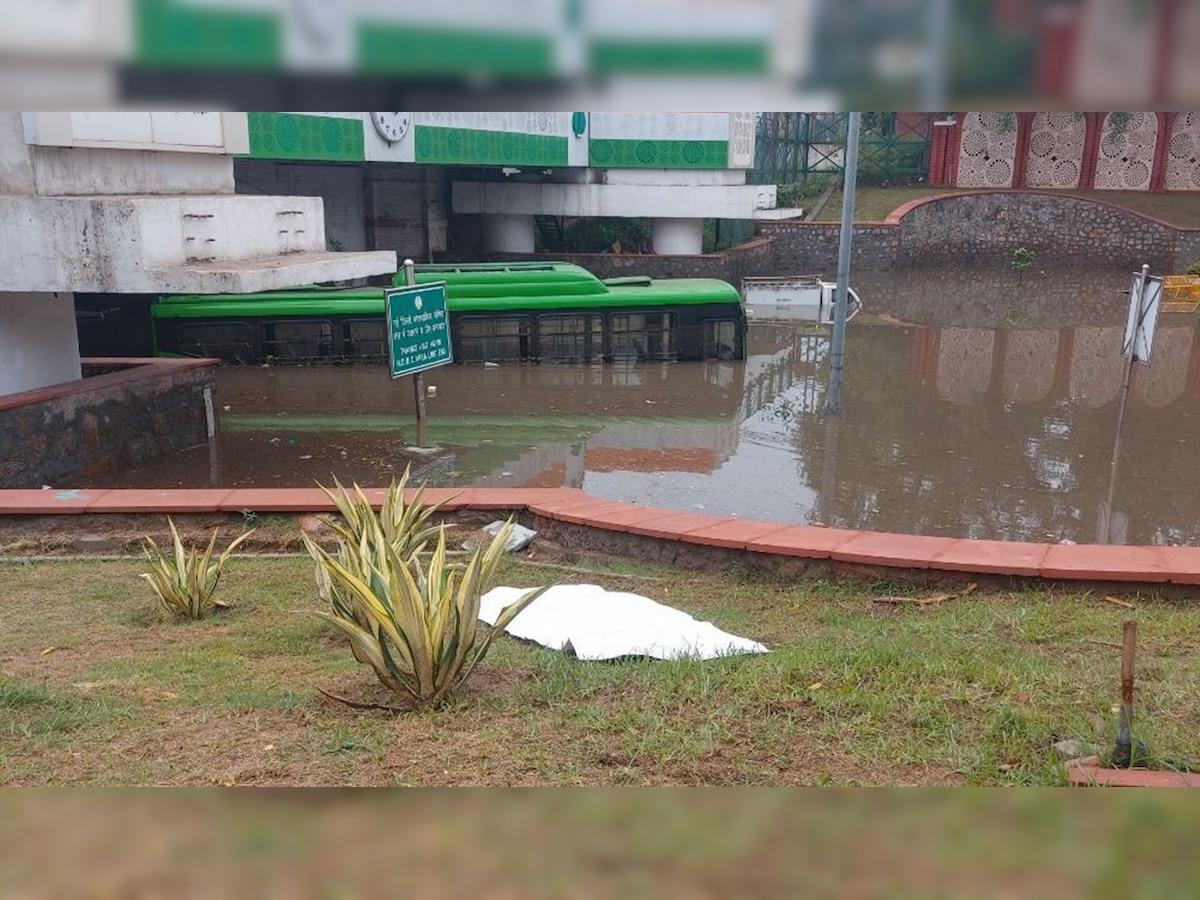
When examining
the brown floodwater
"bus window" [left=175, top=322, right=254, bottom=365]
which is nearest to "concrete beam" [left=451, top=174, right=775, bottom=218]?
the brown floodwater

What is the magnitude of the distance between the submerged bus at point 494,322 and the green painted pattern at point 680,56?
1386 centimetres

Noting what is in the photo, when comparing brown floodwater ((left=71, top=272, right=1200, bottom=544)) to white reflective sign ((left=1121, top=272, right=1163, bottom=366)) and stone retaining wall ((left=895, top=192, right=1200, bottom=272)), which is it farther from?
stone retaining wall ((left=895, top=192, right=1200, bottom=272))

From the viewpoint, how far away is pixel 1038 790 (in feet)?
7.50

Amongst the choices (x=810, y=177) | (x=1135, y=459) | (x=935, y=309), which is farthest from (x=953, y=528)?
(x=810, y=177)

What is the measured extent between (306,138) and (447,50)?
16.2 m

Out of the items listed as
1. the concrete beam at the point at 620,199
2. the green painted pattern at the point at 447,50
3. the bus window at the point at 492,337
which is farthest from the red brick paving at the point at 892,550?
the concrete beam at the point at 620,199

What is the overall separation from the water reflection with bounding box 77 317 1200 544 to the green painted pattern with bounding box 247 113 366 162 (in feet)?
11.3

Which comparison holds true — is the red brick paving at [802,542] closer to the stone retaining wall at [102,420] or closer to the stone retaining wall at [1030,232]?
the stone retaining wall at [102,420]

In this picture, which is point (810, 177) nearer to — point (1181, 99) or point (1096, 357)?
point (1096, 357)

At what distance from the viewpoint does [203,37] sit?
1.06 meters

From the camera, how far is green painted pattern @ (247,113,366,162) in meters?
15.1

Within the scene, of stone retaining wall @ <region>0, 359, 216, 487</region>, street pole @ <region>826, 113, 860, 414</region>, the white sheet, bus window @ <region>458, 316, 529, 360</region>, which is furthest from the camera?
bus window @ <region>458, 316, 529, 360</region>

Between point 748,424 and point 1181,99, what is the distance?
11114mm

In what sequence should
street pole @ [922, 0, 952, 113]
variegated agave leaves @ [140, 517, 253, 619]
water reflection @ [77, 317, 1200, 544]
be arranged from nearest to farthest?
street pole @ [922, 0, 952, 113] < variegated agave leaves @ [140, 517, 253, 619] < water reflection @ [77, 317, 1200, 544]
